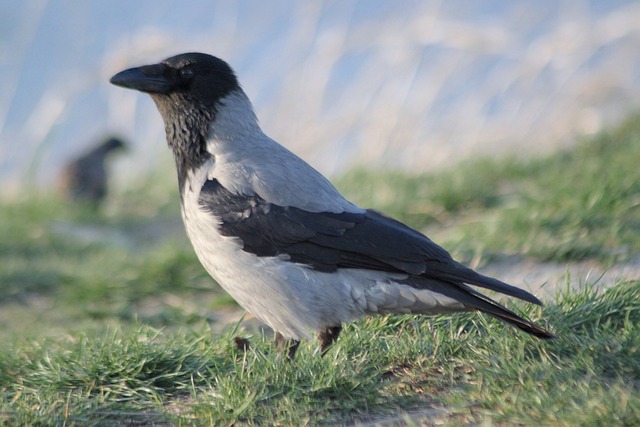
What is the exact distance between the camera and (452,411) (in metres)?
2.90

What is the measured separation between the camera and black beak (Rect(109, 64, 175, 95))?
415cm

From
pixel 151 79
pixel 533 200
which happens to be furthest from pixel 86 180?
pixel 151 79

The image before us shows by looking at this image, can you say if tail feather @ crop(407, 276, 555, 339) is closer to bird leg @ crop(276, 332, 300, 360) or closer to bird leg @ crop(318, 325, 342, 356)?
bird leg @ crop(318, 325, 342, 356)

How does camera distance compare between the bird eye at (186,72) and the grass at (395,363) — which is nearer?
the grass at (395,363)

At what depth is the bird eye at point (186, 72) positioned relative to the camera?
4160 mm

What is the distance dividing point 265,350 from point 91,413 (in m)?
0.89

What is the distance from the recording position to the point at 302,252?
3.62 meters

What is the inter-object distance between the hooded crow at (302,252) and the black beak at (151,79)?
0.41 m

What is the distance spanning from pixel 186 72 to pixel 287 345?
149cm

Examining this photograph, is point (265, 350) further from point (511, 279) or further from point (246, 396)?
point (511, 279)

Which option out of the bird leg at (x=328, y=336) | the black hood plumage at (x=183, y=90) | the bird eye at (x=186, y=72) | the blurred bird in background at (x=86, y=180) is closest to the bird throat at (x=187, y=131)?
the black hood plumage at (x=183, y=90)

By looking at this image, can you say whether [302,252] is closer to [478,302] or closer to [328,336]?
[328,336]

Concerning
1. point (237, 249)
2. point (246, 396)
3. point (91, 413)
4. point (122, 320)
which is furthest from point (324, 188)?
point (122, 320)

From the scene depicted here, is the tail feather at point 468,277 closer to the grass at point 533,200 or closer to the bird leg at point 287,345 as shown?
the bird leg at point 287,345
